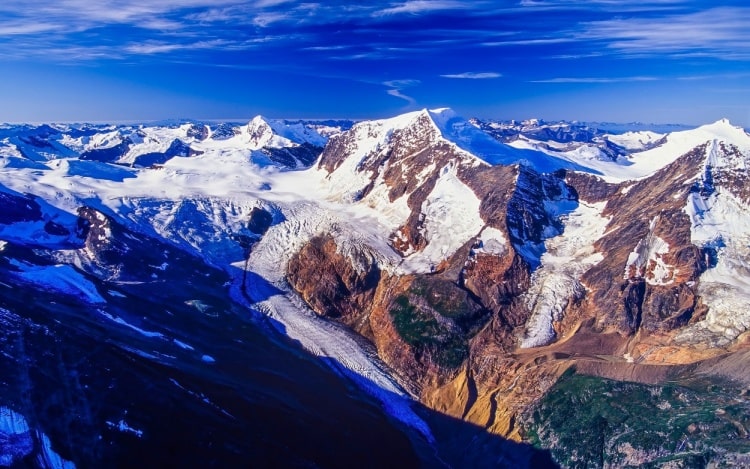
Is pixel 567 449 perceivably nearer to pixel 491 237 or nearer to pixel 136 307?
pixel 491 237

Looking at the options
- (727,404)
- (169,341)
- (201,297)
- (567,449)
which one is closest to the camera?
(727,404)

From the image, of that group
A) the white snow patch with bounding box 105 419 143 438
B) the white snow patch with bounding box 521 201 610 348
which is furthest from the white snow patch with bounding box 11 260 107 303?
the white snow patch with bounding box 521 201 610 348

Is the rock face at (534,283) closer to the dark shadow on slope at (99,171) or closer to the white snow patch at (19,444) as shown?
the white snow patch at (19,444)

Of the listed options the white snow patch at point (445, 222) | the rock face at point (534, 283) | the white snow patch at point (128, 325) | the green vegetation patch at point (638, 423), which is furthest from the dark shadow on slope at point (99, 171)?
the green vegetation patch at point (638, 423)

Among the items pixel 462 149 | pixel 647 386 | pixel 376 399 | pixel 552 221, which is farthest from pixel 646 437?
pixel 462 149

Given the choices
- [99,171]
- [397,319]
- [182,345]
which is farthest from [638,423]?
[99,171]

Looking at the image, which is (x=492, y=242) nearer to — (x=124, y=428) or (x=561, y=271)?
(x=561, y=271)

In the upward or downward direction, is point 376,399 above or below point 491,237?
below
